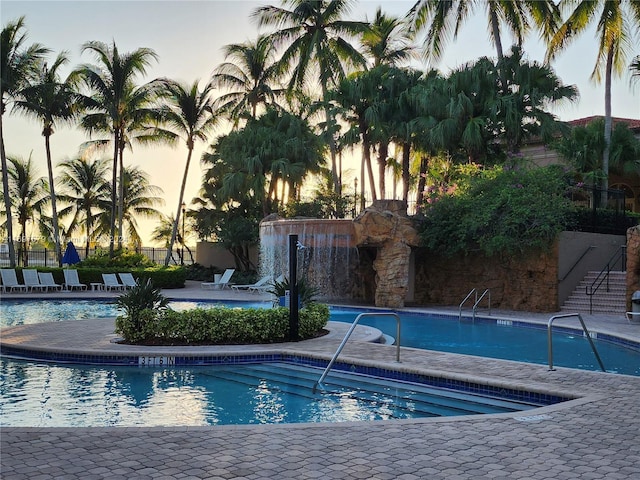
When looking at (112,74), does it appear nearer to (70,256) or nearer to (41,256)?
(70,256)

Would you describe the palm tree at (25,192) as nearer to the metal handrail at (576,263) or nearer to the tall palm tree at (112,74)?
Answer: the tall palm tree at (112,74)

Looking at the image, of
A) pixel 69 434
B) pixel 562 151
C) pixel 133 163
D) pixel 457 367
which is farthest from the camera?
pixel 133 163

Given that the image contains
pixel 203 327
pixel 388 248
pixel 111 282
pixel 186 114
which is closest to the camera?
pixel 203 327

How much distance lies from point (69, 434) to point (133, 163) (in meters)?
39.4

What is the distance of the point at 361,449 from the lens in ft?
16.8

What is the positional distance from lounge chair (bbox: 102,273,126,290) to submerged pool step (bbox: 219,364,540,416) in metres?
16.7

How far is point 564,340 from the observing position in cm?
1357

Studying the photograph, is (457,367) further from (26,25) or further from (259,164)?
(26,25)

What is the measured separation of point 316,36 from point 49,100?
1179cm

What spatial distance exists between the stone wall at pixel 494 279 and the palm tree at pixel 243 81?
15672 millimetres

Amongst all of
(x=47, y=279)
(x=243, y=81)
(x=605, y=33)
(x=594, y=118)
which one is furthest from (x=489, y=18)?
(x=47, y=279)

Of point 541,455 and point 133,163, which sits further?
point 133,163

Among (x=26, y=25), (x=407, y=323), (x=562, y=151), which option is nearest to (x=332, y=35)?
(x=562, y=151)

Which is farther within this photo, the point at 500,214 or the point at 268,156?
the point at 268,156
